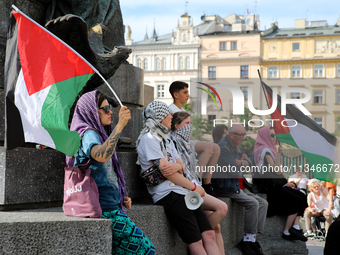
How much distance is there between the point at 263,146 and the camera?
6.92m

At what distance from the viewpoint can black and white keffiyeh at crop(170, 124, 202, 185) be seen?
16.1ft

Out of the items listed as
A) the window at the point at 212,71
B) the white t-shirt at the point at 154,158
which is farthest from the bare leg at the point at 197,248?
the window at the point at 212,71

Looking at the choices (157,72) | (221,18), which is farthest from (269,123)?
(221,18)

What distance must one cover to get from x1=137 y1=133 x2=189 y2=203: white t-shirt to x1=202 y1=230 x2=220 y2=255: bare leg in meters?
0.44

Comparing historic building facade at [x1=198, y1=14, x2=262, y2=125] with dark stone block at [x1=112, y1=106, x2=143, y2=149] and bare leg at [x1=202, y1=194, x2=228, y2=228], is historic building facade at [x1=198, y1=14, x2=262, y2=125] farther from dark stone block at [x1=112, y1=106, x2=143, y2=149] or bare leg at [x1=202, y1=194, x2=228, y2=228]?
bare leg at [x1=202, y1=194, x2=228, y2=228]

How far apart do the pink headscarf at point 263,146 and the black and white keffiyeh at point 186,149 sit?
2.07 meters

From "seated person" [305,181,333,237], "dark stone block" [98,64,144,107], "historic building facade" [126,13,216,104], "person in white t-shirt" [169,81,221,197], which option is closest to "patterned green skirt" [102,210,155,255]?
"person in white t-shirt" [169,81,221,197]

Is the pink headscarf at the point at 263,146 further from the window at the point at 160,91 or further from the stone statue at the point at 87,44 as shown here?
the window at the point at 160,91

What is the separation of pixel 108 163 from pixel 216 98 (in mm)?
3938

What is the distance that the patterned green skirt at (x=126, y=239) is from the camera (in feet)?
10.4

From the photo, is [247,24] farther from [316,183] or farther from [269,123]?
[269,123]

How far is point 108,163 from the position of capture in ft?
10.8

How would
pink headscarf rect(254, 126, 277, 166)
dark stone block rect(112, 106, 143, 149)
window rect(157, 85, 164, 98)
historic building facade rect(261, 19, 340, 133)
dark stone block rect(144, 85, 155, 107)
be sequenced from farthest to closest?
window rect(157, 85, 164, 98) < historic building facade rect(261, 19, 340, 133) < dark stone block rect(144, 85, 155, 107) < pink headscarf rect(254, 126, 277, 166) < dark stone block rect(112, 106, 143, 149)

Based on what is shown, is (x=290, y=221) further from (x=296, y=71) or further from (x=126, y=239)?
(x=296, y=71)
